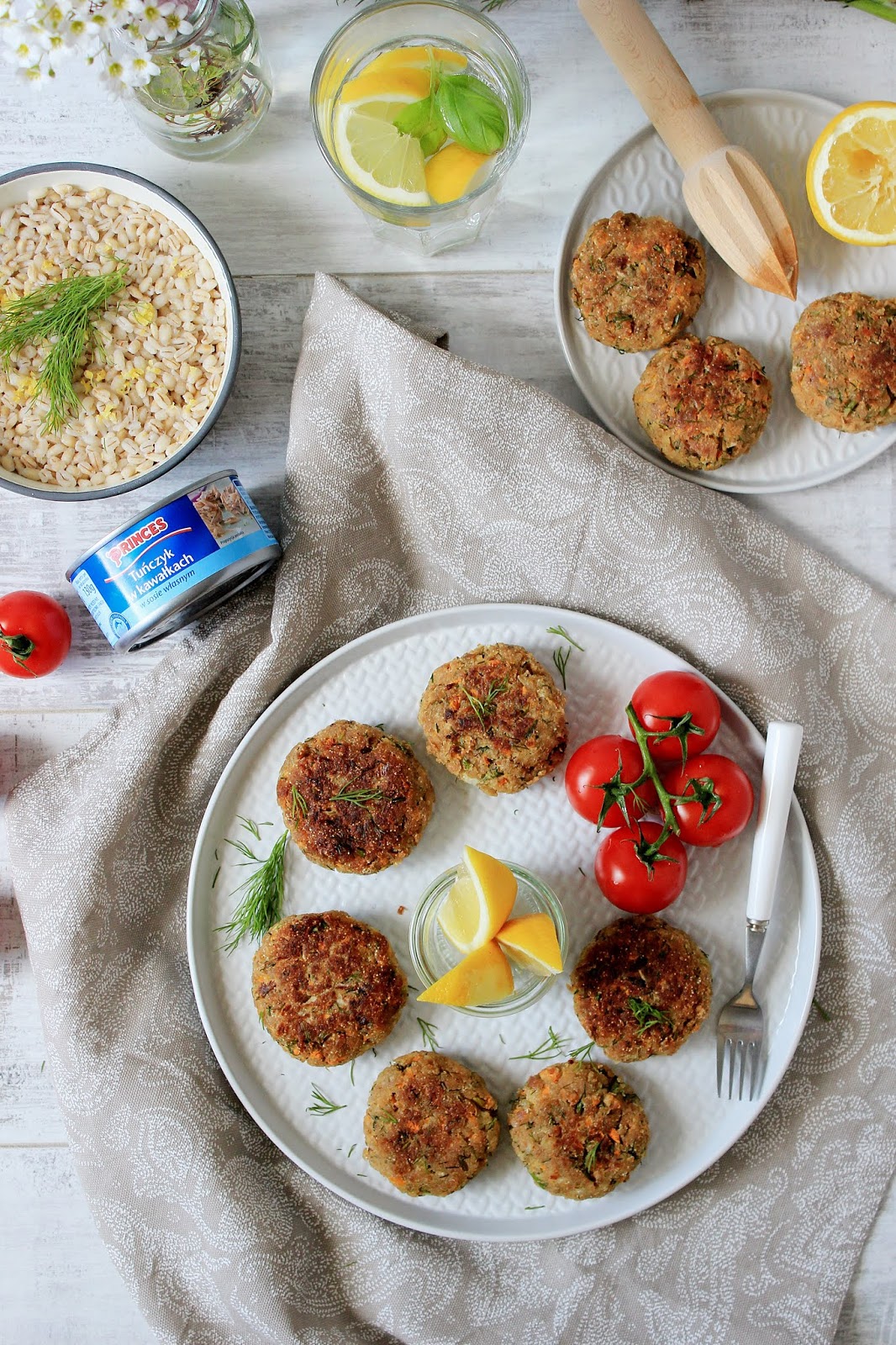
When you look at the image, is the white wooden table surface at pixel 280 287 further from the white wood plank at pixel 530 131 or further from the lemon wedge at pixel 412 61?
the lemon wedge at pixel 412 61

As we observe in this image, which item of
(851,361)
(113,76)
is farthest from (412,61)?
(851,361)

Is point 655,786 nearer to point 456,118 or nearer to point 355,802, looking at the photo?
point 355,802

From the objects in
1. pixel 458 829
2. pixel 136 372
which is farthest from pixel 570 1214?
pixel 136 372

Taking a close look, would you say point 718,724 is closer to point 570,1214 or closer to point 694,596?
point 694,596

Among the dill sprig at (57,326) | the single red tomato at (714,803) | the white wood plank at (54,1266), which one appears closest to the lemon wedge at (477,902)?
the single red tomato at (714,803)

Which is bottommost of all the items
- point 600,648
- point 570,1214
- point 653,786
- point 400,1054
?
point 570,1214

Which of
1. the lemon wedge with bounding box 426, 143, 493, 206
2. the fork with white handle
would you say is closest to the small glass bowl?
the fork with white handle
